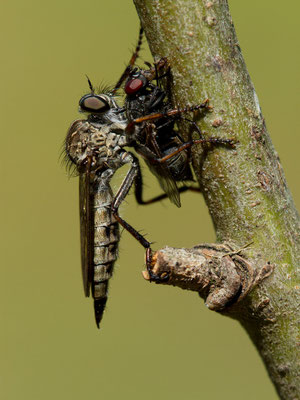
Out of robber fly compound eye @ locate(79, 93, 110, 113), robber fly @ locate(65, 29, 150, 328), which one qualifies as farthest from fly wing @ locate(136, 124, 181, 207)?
robber fly compound eye @ locate(79, 93, 110, 113)

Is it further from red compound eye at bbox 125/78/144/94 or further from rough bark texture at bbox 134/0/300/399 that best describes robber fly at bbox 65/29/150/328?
rough bark texture at bbox 134/0/300/399

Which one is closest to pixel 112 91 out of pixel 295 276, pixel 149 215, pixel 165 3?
pixel 165 3

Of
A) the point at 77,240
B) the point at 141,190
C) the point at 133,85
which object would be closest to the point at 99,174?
the point at 141,190

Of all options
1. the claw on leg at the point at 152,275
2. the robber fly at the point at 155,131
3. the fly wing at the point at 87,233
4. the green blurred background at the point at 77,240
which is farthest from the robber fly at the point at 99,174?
the green blurred background at the point at 77,240

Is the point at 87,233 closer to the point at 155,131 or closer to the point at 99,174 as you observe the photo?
the point at 99,174

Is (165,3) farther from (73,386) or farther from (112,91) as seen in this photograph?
(73,386)

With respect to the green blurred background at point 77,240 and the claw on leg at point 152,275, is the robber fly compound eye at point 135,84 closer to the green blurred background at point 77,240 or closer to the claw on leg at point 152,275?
the claw on leg at point 152,275
